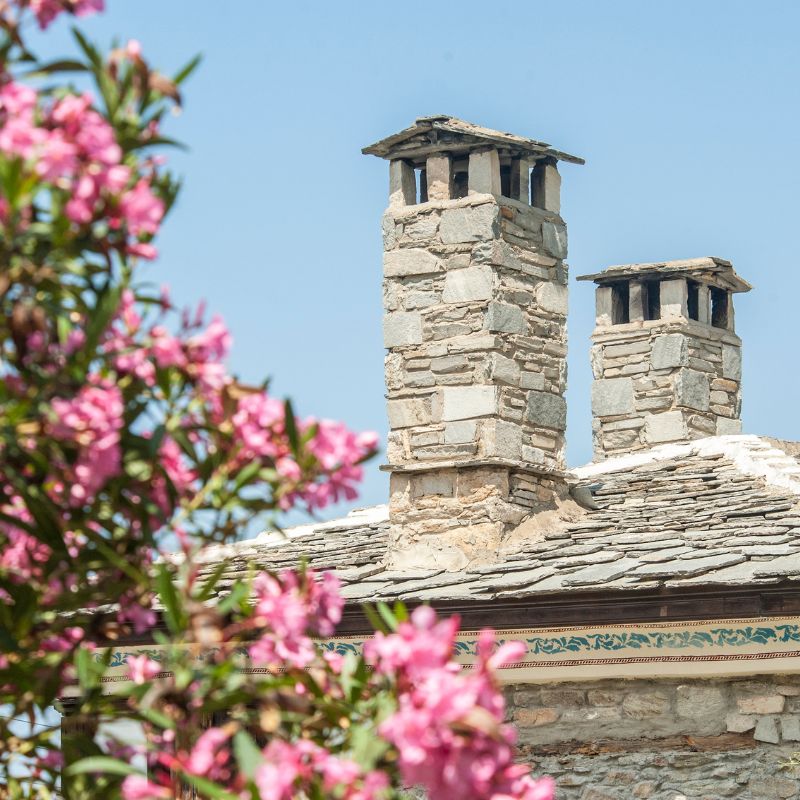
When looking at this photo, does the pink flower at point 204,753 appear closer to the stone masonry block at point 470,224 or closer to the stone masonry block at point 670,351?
the stone masonry block at point 470,224

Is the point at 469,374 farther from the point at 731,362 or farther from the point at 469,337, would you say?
the point at 731,362

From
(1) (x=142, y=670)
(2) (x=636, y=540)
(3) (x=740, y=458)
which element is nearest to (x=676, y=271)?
(3) (x=740, y=458)

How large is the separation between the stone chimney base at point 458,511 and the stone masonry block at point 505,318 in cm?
96

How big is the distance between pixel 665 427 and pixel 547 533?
4.87 m

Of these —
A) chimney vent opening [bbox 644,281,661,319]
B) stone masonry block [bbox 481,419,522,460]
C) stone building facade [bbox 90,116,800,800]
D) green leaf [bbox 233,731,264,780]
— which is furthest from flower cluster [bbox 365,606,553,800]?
chimney vent opening [bbox 644,281,661,319]

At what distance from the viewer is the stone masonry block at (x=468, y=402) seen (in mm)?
11227

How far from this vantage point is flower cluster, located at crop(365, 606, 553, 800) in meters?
3.32

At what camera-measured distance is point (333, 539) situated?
500 inches

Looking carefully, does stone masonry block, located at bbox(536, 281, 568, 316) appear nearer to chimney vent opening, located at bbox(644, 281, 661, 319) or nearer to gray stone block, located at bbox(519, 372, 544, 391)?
gray stone block, located at bbox(519, 372, 544, 391)

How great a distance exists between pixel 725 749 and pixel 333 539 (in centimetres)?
443

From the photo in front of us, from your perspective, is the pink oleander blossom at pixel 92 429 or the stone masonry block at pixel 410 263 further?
the stone masonry block at pixel 410 263

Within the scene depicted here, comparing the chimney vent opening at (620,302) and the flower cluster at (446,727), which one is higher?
the chimney vent opening at (620,302)

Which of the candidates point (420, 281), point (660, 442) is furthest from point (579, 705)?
point (660, 442)

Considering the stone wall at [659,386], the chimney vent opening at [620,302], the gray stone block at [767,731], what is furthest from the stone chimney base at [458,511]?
the chimney vent opening at [620,302]
